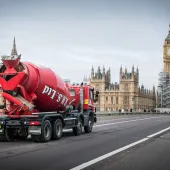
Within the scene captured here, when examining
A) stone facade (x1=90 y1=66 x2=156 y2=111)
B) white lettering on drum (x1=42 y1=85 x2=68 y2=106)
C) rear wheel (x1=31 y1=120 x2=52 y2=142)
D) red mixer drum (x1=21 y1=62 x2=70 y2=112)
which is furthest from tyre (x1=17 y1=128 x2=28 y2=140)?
stone facade (x1=90 y1=66 x2=156 y2=111)

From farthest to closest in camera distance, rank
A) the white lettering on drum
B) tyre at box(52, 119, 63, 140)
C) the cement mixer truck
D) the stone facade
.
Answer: the stone facade → tyre at box(52, 119, 63, 140) → the white lettering on drum → the cement mixer truck

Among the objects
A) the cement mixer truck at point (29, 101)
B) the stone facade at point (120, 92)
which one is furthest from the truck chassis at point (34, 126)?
the stone facade at point (120, 92)

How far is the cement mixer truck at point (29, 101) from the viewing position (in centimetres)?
1426

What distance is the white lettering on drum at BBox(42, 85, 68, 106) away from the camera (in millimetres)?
15436

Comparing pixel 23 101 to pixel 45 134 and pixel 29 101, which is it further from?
pixel 45 134

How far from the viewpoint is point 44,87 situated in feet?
50.2

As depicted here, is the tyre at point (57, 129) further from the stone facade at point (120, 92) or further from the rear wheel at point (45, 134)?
the stone facade at point (120, 92)

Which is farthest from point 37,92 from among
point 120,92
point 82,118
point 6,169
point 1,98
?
point 120,92

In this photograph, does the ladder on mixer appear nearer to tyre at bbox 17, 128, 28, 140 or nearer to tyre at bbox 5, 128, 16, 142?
tyre at bbox 17, 128, 28, 140

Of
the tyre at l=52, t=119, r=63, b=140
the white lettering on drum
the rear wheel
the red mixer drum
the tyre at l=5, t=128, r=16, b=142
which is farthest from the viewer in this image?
the tyre at l=52, t=119, r=63, b=140

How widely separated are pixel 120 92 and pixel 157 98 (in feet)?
84.2

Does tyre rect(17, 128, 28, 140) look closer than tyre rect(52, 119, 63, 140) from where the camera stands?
Yes

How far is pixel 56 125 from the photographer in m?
15.8

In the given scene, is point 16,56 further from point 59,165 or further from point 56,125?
point 59,165
